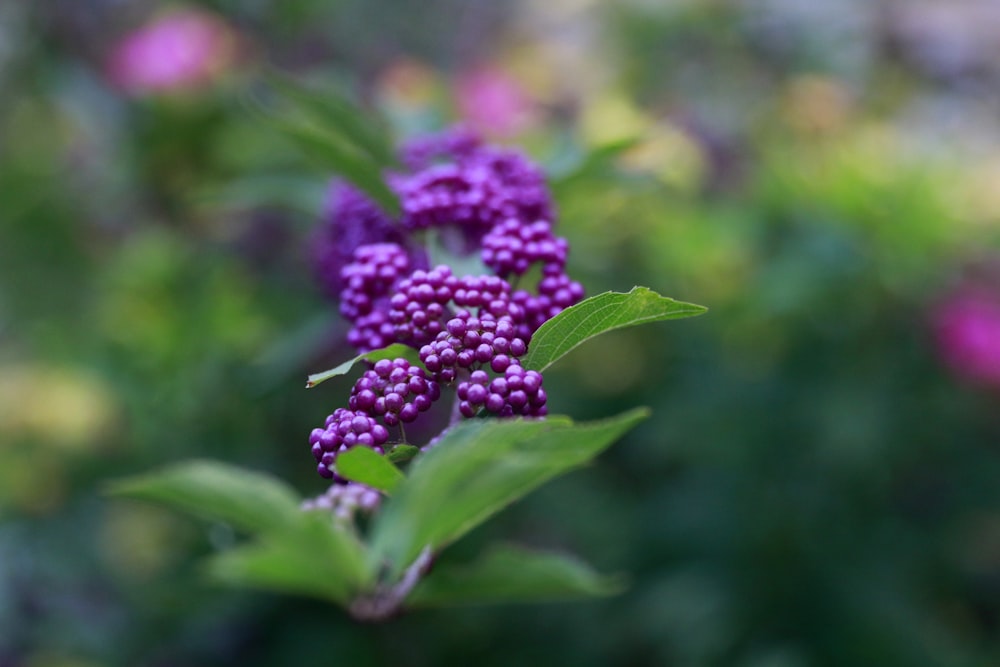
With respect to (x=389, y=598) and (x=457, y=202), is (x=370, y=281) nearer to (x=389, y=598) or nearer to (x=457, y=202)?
(x=457, y=202)

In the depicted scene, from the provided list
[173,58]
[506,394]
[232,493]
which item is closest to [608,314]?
[506,394]

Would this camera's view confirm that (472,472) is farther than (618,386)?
No

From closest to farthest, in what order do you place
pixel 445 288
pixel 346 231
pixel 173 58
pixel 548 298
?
pixel 445 288
pixel 548 298
pixel 346 231
pixel 173 58

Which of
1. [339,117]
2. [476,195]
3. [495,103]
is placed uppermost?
[495,103]

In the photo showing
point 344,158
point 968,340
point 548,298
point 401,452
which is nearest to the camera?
point 401,452

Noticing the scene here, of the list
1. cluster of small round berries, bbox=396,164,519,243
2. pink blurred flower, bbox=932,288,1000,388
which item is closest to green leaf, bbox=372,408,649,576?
cluster of small round berries, bbox=396,164,519,243

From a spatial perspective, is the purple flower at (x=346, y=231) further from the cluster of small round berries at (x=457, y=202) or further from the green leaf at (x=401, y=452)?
the green leaf at (x=401, y=452)

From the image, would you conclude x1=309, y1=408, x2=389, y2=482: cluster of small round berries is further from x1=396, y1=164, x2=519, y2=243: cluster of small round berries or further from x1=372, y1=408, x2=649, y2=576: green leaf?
x1=396, y1=164, x2=519, y2=243: cluster of small round berries
